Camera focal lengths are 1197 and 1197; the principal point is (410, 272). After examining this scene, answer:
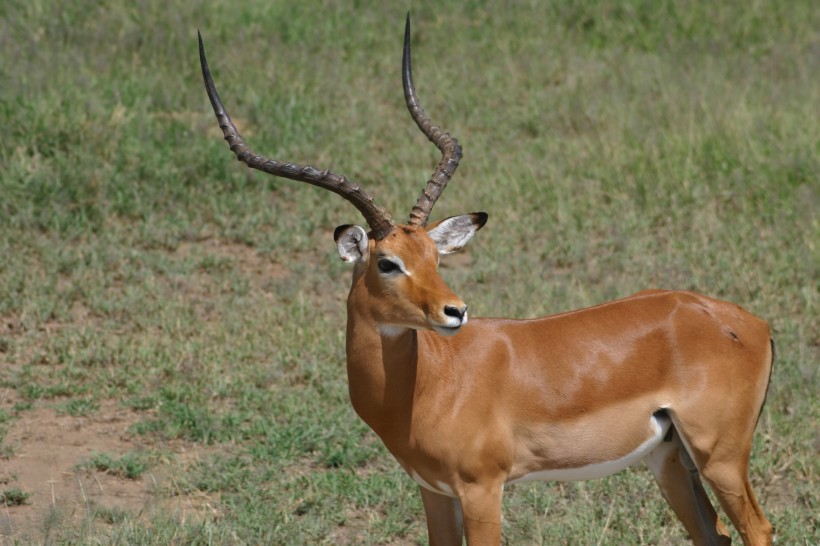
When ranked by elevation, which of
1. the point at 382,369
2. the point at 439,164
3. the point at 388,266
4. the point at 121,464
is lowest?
the point at 121,464

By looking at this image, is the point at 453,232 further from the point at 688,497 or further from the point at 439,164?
the point at 688,497

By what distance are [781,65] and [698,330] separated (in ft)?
26.0

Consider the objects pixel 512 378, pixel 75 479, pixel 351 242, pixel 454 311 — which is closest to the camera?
pixel 454 311

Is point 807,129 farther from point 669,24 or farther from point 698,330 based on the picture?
point 698,330

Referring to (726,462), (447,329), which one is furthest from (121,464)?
(726,462)

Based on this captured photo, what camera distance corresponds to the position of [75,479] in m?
6.06

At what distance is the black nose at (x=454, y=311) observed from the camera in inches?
167

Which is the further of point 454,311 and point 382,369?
point 382,369

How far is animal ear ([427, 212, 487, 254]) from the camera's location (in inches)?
185

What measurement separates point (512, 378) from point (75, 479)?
256 centimetres

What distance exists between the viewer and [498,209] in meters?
9.26

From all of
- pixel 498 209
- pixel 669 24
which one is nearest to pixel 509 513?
pixel 498 209

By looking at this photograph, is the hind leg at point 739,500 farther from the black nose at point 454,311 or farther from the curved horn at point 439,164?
the curved horn at point 439,164

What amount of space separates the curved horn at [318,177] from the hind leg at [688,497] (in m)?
1.66
